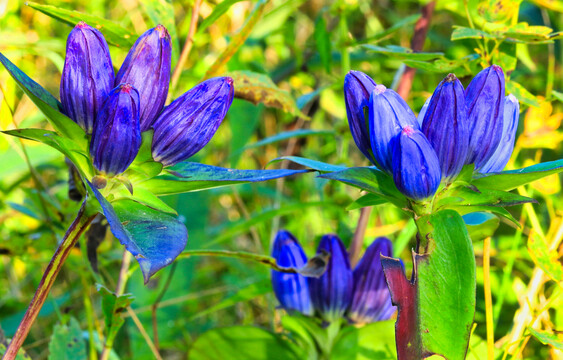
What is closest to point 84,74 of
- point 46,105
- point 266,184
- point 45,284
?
point 46,105

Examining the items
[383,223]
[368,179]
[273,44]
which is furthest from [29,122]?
[368,179]

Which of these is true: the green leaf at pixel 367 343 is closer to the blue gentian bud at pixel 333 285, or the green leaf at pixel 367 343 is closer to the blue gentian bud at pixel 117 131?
the blue gentian bud at pixel 333 285

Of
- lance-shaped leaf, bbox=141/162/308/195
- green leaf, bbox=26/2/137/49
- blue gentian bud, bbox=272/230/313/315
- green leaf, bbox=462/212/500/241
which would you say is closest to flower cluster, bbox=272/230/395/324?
blue gentian bud, bbox=272/230/313/315

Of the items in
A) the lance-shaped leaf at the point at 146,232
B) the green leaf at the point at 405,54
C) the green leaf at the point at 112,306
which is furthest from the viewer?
the green leaf at the point at 405,54

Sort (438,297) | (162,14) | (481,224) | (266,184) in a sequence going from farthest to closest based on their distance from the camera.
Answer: (266,184) → (162,14) → (481,224) → (438,297)

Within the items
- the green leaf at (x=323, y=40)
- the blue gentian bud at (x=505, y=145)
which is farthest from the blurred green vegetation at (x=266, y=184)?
the blue gentian bud at (x=505, y=145)

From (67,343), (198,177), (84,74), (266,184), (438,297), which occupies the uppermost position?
(84,74)

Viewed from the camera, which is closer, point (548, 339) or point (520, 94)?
point (548, 339)

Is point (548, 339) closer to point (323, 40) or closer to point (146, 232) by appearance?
point (146, 232)
